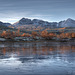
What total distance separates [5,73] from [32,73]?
1790 mm

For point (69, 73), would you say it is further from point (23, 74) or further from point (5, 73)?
point (5, 73)

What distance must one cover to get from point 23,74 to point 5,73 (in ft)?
4.06

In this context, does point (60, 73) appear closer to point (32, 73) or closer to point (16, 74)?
point (32, 73)

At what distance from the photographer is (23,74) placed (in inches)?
365

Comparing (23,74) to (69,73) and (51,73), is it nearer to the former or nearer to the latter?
(51,73)

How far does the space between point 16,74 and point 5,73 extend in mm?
789

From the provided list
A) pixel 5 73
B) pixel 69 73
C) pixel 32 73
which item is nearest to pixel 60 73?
pixel 69 73

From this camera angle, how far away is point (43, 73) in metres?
9.48

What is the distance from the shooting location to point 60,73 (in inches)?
372

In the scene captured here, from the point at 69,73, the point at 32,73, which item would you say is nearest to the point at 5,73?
the point at 32,73

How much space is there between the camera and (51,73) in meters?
9.48

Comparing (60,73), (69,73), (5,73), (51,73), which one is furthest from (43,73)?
(5,73)

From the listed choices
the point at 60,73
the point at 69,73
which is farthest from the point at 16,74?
the point at 69,73

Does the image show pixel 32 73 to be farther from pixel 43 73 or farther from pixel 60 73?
pixel 60 73
